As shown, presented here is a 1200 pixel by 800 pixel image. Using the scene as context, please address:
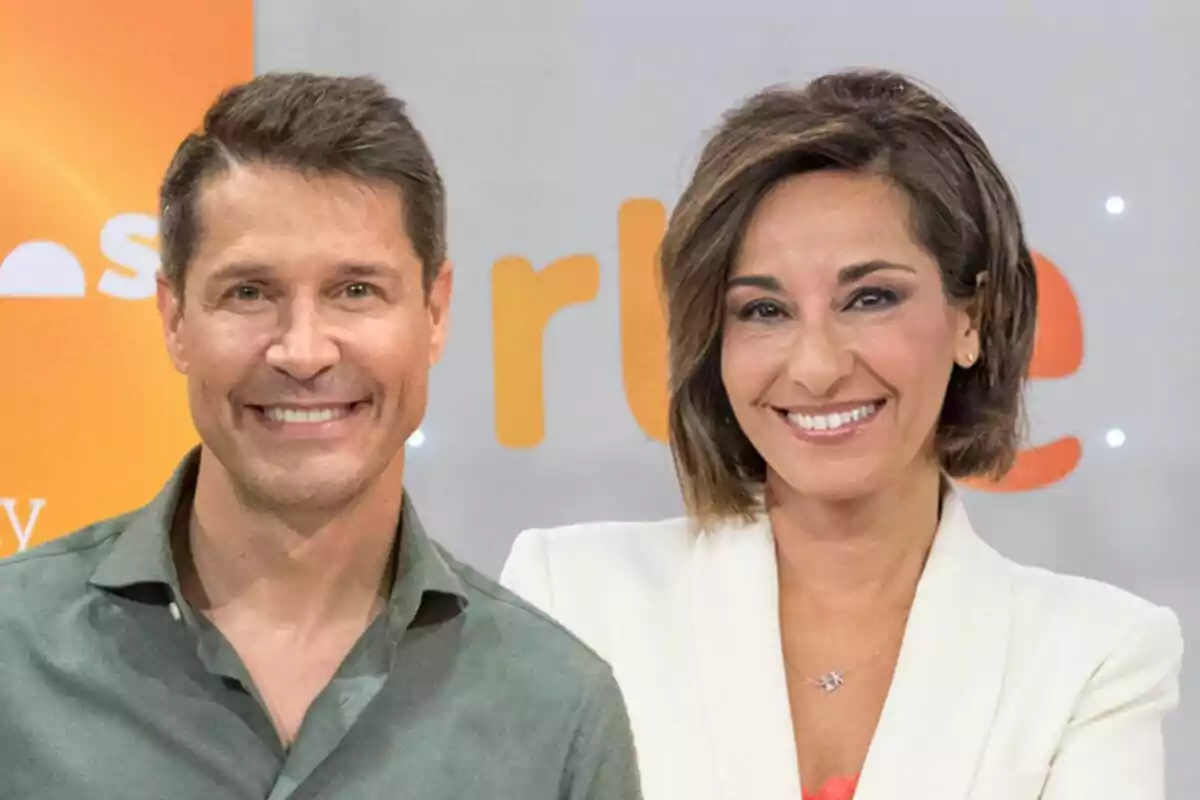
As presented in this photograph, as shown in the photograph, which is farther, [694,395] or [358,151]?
[694,395]

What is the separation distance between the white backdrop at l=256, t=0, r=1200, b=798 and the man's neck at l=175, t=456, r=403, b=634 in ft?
2.42

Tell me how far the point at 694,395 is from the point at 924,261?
41 cm

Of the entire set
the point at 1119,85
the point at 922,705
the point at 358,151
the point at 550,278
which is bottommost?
the point at 922,705

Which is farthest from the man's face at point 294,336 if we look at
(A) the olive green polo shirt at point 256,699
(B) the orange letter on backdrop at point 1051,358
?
(B) the orange letter on backdrop at point 1051,358

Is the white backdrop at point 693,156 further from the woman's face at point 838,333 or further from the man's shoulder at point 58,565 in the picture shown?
the man's shoulder at point 58,565

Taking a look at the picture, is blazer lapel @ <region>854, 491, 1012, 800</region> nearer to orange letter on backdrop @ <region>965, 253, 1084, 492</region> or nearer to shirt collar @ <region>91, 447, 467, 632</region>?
orange letter on backdrop @ <region>965, 253, 1084, 492</region>

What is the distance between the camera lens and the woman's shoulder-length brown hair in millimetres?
1839

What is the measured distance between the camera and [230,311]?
138cm

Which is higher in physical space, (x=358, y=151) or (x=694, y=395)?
(x=358, y=151)

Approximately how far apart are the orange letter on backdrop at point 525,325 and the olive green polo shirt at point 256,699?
2.34 ft

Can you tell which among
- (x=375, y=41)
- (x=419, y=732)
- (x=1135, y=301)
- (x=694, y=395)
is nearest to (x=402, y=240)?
(x=419, y=732)

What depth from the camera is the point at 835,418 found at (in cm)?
182

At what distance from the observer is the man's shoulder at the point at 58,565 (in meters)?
1.35

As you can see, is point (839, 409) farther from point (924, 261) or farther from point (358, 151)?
point (358, 151)
